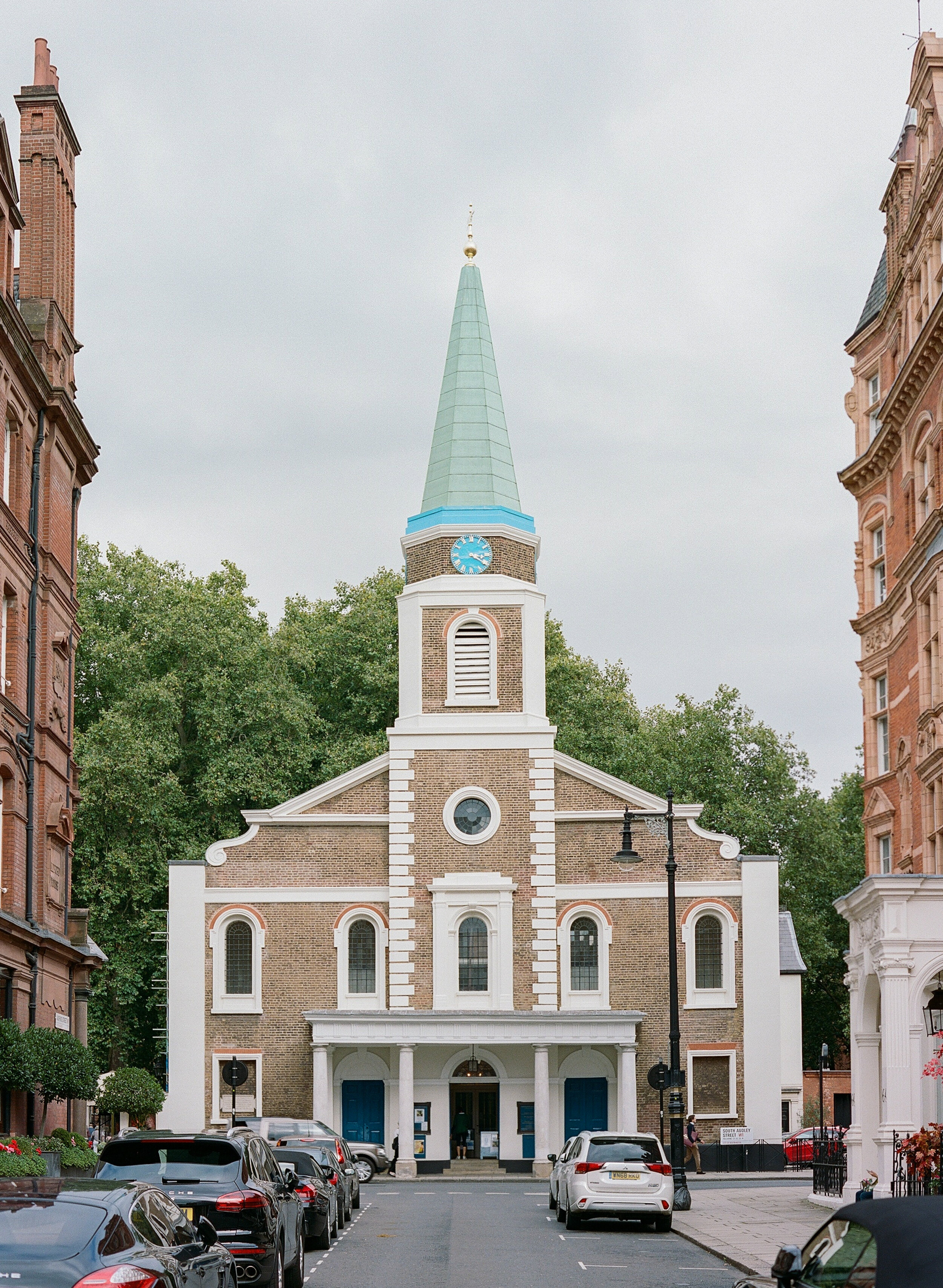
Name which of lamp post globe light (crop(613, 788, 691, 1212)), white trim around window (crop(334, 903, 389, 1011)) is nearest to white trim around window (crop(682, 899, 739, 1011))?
white trim around window (crop(334, 903, 389, 1011))

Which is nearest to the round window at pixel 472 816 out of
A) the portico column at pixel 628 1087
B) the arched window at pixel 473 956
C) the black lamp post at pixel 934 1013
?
the arched window at pixel 473 956

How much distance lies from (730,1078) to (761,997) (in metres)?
2.35

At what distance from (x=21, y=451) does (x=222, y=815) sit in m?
29.1

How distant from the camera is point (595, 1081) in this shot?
49.0 metres

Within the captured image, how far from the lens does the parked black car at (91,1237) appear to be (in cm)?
912

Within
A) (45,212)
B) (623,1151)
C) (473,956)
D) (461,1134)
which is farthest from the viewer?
(473,956)

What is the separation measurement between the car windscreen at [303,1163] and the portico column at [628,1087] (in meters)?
24.0

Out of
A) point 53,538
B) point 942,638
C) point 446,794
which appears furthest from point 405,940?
point 942,638

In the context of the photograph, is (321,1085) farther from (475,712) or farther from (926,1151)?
(926,1151)

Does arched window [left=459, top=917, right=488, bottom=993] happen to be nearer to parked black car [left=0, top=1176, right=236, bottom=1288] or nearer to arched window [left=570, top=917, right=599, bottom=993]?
arched window [left=570, top=917, right=599, bottom=993]

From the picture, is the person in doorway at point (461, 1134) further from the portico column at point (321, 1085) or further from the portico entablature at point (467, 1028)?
the portico column at point (321, 1085)

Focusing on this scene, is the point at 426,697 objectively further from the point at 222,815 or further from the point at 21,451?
the point at 21,451

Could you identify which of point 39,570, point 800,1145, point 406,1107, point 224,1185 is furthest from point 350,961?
point 224,1185

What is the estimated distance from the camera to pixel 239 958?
49.6 metres
